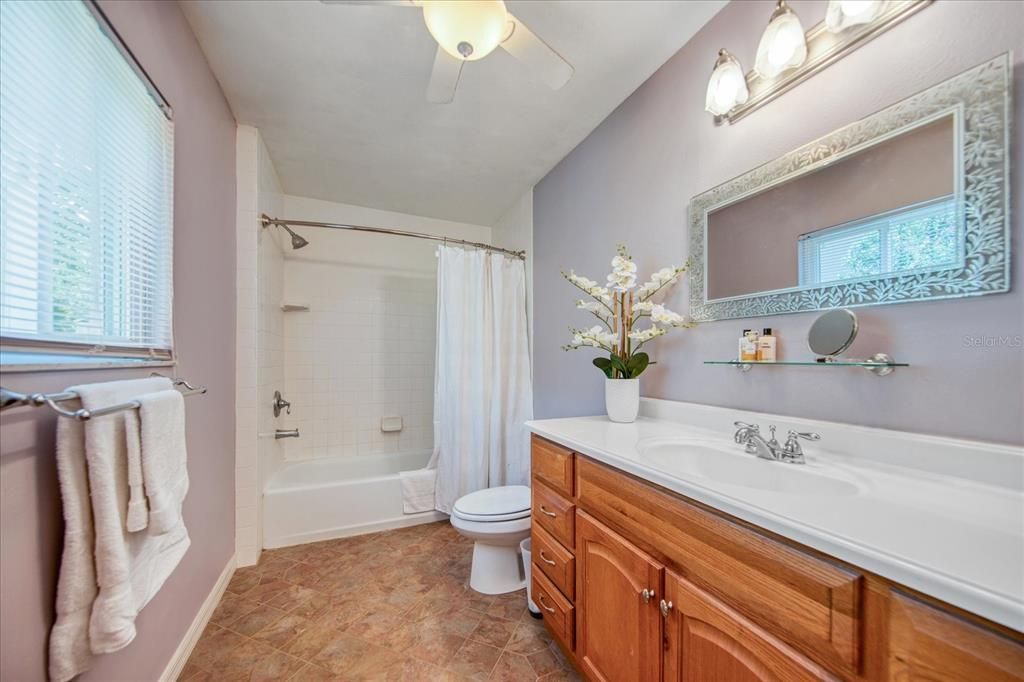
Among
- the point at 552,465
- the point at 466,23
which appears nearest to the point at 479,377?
the point at 552,465

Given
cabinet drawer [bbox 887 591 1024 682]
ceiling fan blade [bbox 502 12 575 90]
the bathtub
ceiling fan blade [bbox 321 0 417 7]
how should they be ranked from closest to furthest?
1. cabinet drawer [bbox 887 591 1024 682]
2. ceiling fan blade [bbox 321 0 417 7]
3. ceiling fan blade [bbox 502 12 575 90]
4. the bathtub

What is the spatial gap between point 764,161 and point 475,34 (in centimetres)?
99

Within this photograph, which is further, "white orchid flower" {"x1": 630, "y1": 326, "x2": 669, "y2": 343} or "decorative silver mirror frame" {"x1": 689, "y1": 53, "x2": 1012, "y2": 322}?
"white orchid flower" {"x1": 630, "y1": 326, "x2": 669, "y2": 343}

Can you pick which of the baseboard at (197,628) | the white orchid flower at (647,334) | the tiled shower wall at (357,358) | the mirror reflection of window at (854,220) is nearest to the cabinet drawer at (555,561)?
the white orchid flower at (647,334)

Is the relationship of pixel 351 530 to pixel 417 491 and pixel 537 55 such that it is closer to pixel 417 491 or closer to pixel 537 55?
pixel 417 491

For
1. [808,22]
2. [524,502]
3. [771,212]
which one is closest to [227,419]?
[524,502]

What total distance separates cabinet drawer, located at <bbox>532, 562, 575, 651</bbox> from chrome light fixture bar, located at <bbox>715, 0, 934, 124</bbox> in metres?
1.82

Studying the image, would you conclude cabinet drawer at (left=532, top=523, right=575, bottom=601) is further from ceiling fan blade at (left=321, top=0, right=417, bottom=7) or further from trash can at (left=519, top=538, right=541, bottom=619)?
ceiling fan blade at (left=321, top=0, right=417, bottom=7)

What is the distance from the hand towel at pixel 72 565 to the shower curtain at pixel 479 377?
5.85 feet

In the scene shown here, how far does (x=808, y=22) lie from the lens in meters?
1.10

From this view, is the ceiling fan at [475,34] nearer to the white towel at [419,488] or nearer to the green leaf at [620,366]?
the green leaf at [620,366]

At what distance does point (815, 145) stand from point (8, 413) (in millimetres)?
1999

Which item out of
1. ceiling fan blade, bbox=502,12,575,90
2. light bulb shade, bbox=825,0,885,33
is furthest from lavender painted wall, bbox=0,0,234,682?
light bulb shade, bbox=825,0,885,33

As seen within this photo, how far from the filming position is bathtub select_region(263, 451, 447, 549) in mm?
2195
